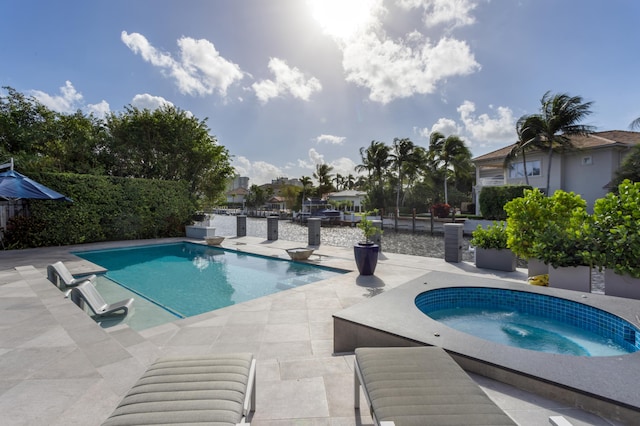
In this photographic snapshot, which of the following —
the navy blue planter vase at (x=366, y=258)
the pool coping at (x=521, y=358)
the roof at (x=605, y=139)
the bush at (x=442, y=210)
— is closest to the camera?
the pool coping at (x=521, y=358)

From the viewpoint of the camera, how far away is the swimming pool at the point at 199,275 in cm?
644

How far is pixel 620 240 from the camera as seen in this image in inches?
173

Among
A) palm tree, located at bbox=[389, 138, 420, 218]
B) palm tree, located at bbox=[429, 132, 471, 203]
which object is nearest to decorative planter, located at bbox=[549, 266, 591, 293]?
palm tree, located at bbox=[389, 138, 420, 218]

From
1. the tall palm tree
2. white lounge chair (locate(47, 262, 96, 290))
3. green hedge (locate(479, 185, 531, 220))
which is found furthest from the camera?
the tall palm tree

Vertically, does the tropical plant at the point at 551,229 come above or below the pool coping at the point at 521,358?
above

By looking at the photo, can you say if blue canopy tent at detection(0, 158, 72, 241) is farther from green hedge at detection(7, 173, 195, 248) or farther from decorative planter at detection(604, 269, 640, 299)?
decorative planter at detection(604, 269, 640, 299)

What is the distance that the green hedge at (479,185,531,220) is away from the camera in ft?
59.6

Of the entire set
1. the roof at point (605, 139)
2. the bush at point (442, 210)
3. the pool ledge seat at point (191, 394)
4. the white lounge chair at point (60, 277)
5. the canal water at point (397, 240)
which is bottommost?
the canal water at point (397, 240)

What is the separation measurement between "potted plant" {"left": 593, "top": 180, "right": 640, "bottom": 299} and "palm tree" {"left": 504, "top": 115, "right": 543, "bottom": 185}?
17828 millimetres

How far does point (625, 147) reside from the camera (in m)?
17.5

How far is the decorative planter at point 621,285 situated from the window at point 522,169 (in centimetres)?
1983

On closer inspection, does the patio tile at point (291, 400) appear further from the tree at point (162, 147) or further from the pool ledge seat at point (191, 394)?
the tree at point (162, 147)

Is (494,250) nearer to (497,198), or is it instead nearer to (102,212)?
(497,198)

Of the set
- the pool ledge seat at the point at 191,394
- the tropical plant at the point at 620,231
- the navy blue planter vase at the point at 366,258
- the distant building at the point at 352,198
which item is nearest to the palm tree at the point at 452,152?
the distant building at the point at 352,198
